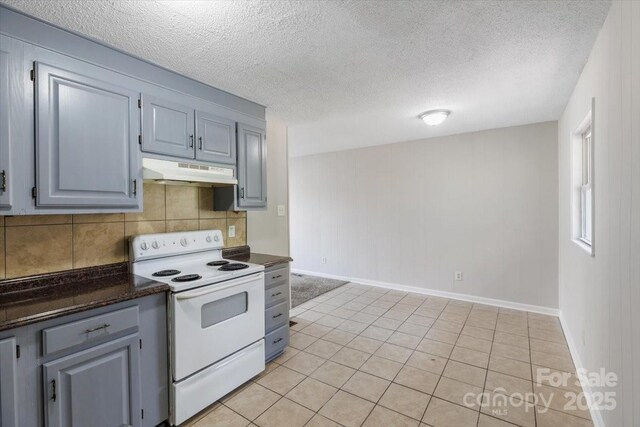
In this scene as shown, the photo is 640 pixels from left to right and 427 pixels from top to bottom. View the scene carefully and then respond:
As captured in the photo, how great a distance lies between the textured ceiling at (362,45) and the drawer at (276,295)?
178 cm

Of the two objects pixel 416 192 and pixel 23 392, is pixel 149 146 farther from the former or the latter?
pixel 416 192

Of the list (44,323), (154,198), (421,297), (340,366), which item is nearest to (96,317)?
(44,323)

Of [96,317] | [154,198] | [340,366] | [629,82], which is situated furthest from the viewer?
[340,366]

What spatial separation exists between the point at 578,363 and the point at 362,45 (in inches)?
117

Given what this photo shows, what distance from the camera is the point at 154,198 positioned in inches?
94.6

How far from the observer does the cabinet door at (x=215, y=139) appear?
2.42 metres

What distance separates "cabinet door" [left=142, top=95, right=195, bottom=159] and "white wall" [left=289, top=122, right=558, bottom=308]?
10.9ft

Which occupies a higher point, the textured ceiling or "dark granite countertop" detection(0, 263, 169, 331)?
the textured ceiling

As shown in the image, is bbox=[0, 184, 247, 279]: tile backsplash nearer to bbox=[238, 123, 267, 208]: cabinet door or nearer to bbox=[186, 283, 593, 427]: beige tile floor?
bbox=[238, 123, 267, 208]: cabinet door

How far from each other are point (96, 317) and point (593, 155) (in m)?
3.17

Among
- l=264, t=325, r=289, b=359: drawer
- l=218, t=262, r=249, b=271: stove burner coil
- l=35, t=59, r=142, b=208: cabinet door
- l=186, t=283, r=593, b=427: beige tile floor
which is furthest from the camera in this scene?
l=264, t=325, r=289, b=359: drawer

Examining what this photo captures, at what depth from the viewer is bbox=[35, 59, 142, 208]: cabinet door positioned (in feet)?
5.32

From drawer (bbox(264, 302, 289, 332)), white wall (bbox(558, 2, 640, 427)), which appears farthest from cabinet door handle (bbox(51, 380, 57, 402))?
white wall (bbox(558, 2, 640, 427))

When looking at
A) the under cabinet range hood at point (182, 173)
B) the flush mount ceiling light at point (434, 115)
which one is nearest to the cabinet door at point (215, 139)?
the under cabinet range hood at point (182, 173)
